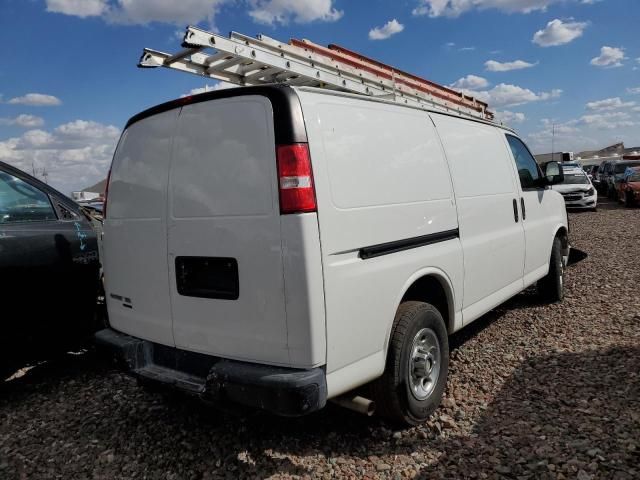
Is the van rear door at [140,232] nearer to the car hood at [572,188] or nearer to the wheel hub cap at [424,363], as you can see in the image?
the wheel hub cap at [424,363]

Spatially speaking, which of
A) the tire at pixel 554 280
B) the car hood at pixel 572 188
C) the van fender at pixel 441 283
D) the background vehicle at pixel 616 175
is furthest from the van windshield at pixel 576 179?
the van fender at pixel 441 283

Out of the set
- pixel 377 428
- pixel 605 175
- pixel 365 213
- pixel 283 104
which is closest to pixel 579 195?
pixel 605 175

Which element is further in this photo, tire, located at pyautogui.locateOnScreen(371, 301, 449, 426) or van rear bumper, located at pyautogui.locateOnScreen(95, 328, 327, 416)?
tire, located at pyautogui.locateOnScreen(371, 301, 449, 426)

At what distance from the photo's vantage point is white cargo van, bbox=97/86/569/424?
2367mm

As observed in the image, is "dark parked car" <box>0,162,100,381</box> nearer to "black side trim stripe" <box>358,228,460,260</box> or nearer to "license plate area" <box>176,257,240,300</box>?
"license plate area" <box>176,257,240,300</box>

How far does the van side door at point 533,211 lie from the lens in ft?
15.6

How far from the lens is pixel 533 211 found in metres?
4.91

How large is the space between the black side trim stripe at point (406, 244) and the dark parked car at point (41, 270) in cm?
258

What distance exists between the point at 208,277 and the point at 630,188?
62.3 feet

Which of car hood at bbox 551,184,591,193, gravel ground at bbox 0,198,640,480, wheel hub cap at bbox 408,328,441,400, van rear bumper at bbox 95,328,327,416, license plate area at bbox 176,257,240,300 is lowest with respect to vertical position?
gravel ground at bbox 0,198,640,480

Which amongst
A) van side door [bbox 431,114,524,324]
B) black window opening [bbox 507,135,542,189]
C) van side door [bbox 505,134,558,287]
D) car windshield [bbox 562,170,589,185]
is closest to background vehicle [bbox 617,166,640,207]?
car windshield [bbox 562,170,589,185]

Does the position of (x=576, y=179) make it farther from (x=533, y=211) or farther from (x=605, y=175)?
(x=533, y=211)

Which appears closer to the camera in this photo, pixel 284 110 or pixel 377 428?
pixel 284 110

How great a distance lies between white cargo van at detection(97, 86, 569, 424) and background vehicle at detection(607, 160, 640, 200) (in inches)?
803
